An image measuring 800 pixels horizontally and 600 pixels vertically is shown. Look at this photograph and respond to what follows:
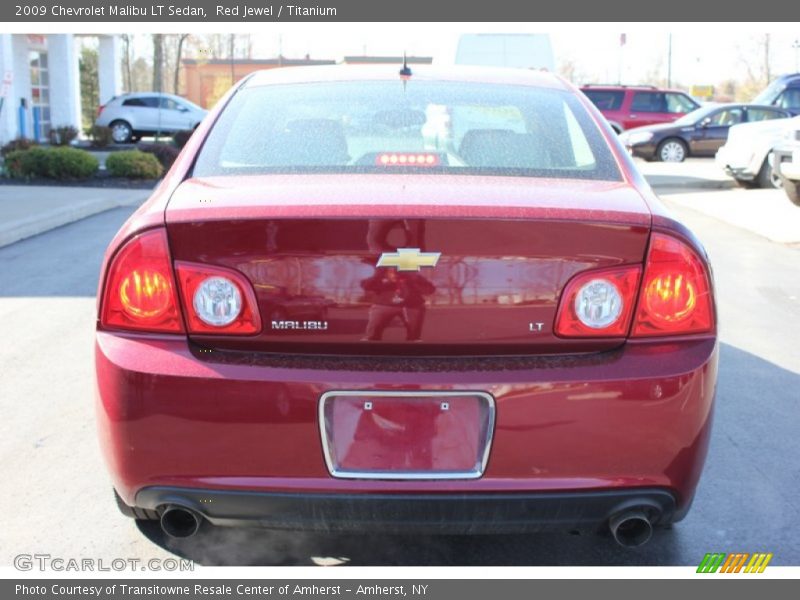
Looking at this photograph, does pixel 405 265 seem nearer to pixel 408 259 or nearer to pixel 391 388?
pixel 408 259

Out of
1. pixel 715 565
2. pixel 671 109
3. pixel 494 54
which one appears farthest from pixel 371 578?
Answer: pixel 671 109

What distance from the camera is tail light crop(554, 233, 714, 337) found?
259cm

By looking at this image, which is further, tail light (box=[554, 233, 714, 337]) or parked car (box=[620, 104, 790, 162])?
parked car (box=[620, 104, 790, 162])

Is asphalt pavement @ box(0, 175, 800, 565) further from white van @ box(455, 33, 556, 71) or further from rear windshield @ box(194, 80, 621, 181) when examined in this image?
white van @ box(455, 33, 556, 71)

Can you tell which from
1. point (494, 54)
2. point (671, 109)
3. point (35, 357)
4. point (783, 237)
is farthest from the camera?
point (671, 109)

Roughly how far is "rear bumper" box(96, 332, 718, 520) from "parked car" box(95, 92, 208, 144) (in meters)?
28.5

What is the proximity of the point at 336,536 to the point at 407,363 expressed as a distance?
1073mm

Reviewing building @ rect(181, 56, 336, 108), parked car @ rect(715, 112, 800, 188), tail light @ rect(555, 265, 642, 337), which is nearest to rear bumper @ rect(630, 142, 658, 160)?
parked car @ rect(715, 112, 800, 188)

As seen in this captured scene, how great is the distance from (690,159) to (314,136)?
2197 centimetres

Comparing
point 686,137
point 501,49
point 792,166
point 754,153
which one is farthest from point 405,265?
point 686,137

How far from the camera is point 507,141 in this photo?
3279 mm

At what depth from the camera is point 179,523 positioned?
2.70 m

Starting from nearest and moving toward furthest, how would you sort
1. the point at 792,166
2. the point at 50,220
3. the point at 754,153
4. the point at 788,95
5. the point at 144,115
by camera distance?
the point at 50,220 < the point at 792,166 < the point at 754,153 < the point at 788,95 < the point at 144,115

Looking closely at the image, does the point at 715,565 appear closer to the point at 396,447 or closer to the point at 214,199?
the point at 396,447
